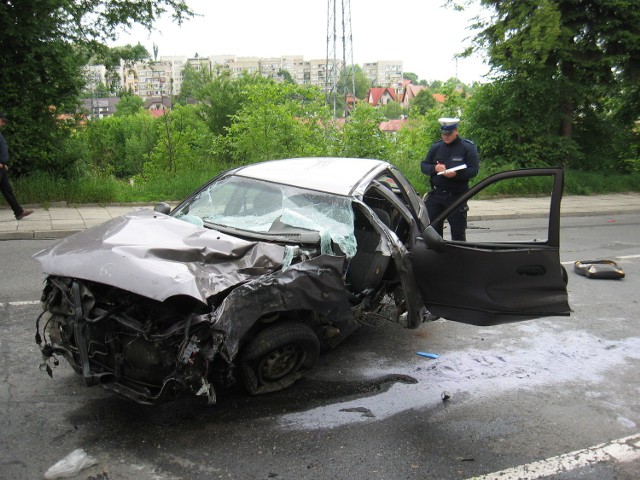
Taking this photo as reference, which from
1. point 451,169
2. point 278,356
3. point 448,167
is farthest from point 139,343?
point 448,167

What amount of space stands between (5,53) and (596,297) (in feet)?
39.8

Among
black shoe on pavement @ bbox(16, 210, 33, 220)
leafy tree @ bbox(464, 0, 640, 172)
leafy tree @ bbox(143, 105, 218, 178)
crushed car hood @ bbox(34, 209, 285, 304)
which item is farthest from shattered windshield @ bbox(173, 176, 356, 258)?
leafy tree @ bbox(464, 0, 640, 172)

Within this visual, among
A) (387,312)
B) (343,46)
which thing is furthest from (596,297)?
(343,46)

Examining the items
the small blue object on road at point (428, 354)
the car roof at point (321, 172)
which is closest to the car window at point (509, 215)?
the car roof at point (321, 172)

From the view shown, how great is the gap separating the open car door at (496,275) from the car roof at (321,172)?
37.1 inches

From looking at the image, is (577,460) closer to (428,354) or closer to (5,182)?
(428,354)

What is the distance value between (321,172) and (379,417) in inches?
92.9

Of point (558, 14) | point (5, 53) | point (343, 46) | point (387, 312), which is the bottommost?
point (387, 312)

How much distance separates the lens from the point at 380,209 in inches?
217

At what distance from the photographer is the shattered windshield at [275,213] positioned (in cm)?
446

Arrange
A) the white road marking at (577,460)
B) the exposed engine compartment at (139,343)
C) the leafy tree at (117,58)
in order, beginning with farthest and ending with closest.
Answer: the leafy tree at (117,58) → the exposed engine compartment at (139,343) → the white road marking at (577,460)

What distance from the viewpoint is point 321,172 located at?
17.6 ft

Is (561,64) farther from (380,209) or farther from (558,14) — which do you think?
(380,209)

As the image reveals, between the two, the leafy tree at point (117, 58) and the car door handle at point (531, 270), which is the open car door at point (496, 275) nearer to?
the car door handle at point (531, 270)
